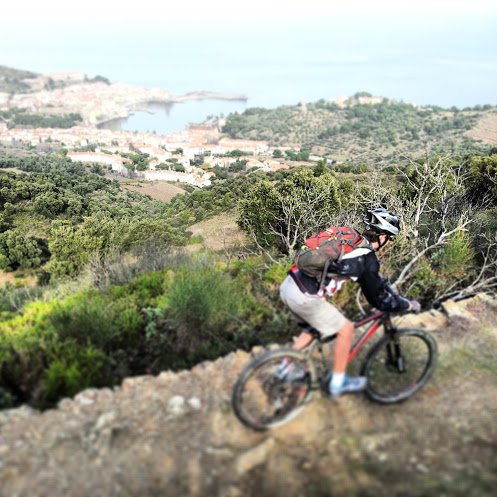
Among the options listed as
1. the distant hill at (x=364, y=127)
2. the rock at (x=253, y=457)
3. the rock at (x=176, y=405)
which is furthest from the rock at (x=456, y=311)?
the distant hill at (x=364, y=127)

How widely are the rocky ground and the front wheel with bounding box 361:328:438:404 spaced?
13 centimetres

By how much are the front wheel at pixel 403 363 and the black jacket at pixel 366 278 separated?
28 cm

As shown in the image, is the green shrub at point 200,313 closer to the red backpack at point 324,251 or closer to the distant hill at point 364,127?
the red backpack at point 324,251

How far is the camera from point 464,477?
7.06ft

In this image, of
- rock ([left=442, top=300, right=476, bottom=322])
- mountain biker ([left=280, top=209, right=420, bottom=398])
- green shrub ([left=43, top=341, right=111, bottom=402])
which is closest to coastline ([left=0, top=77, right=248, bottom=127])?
green shrub ([left=43, top=341, right=111, bottom=402])

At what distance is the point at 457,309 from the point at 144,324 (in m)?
3.50

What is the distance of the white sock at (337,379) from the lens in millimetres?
2709

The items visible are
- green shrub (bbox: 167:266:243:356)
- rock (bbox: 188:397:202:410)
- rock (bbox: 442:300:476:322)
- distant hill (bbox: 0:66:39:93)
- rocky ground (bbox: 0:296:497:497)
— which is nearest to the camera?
rocky ground (bbox: 0:296:497:497)

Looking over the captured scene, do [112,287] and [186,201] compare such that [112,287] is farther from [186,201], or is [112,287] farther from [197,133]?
[197,133]

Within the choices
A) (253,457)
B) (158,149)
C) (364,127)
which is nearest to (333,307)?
(253,457)

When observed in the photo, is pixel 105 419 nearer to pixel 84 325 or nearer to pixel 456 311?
pixel 84 325

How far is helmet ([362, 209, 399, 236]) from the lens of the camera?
3.07 metres

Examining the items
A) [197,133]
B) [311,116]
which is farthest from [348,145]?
[197,133]

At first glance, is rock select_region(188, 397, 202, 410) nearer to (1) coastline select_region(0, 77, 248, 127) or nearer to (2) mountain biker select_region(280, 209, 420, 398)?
(2) mountain biker select_region(280, 209, 420, 398)
